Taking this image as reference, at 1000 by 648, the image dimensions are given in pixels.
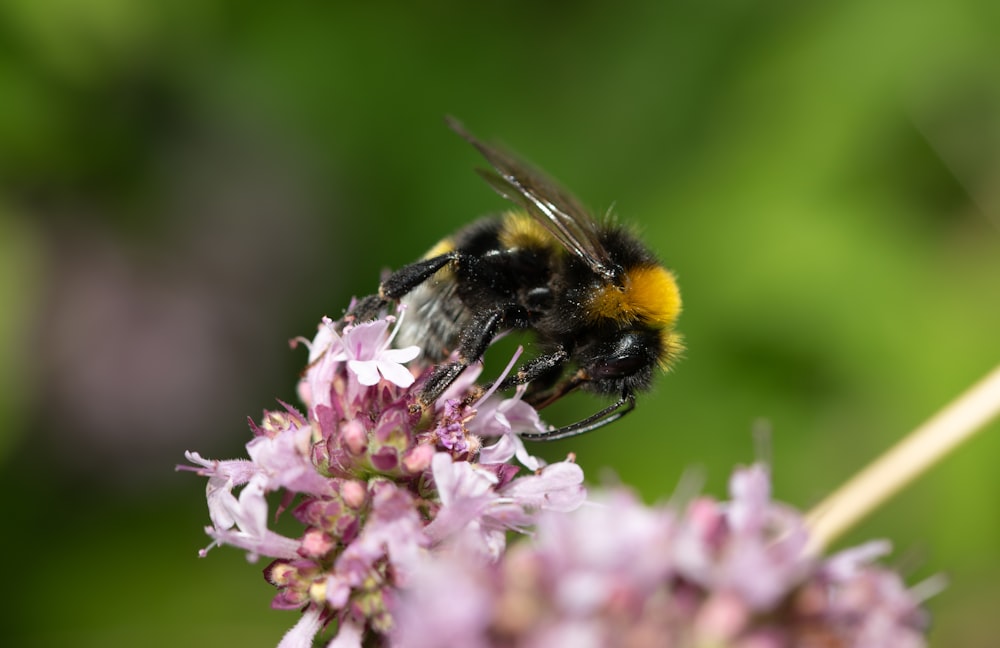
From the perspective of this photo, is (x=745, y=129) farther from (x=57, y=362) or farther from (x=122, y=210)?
(x=57, y=362)

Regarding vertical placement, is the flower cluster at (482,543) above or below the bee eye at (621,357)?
below

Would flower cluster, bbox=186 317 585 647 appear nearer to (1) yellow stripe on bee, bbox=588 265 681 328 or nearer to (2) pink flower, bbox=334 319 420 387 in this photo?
(2) pink flower, bbox=334 319 420 387

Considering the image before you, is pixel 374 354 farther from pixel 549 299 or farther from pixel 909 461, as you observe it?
pixel 909 461

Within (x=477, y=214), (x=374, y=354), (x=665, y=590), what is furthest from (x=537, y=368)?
(x=477, y=214)

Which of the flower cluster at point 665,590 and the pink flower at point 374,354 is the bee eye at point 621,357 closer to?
the pink flower at point 374,354

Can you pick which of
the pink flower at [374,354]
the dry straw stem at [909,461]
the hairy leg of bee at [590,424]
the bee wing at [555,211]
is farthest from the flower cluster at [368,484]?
the dry straw stem at [909,461]

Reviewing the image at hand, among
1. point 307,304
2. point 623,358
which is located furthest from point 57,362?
point 623,358
